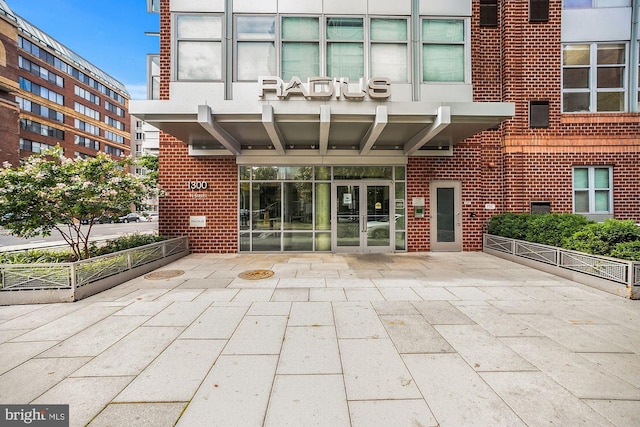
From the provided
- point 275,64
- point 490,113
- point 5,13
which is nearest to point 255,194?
point 275,64

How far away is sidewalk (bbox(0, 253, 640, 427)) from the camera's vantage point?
2.30 meters

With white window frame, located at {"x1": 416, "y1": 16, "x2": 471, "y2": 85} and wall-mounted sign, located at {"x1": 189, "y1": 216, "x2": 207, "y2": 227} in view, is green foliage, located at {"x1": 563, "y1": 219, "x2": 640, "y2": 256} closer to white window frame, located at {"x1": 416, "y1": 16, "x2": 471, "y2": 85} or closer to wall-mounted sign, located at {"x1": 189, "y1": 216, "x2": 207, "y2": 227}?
white window frame, located at {"x1": 416, "y1": 16, "x2": 471, "y2": 85}

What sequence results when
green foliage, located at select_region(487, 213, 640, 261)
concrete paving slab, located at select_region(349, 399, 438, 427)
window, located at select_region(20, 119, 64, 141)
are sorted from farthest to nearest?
window, located at select_region(20, 119, 64, 141), green foliage, located at select_region(487, 213, 640, 261), concrete paving slab, located at select_region(349, 399, 438, 427)

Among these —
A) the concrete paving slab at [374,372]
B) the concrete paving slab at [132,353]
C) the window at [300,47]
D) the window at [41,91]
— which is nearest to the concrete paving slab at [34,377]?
the concrete paving slab at [132,353]

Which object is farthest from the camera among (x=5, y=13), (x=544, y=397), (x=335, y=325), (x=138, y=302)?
(x=5, y=13)

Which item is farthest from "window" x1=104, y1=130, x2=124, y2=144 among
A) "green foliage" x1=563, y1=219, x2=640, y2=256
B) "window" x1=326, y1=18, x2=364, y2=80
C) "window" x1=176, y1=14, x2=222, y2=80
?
"green foliage" x1=563, y1=219, x2=640, y2=256

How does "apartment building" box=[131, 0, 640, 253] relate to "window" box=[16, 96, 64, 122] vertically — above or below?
below

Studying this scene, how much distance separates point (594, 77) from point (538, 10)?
10.1 ft

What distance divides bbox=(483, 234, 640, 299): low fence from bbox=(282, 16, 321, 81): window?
7.92 metres

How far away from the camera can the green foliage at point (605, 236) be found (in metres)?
5.60

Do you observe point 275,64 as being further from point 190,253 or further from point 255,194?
point 190,253

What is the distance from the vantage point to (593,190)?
9.57 m

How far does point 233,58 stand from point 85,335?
7827 millimetres

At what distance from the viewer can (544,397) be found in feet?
8.03
